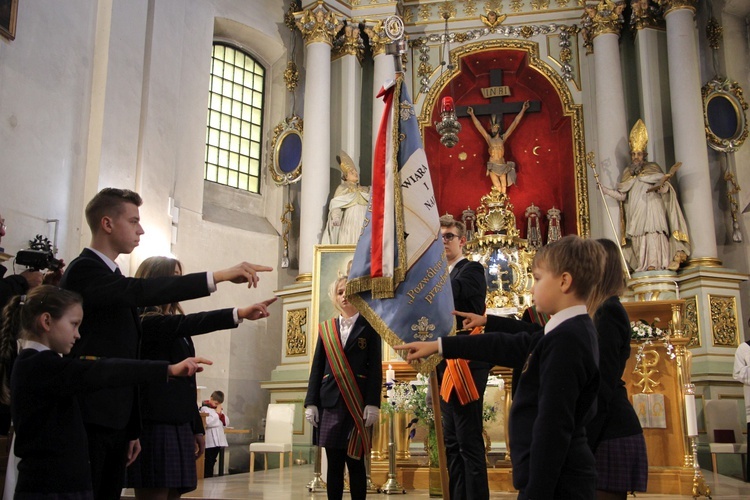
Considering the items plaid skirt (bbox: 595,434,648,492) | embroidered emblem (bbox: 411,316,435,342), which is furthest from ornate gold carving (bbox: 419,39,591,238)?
plaid skirt (bbox: 595,434,648,492)

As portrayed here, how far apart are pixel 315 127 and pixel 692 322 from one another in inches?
240

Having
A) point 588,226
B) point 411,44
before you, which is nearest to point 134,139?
point 411,44

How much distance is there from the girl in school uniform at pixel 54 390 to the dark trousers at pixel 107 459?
0.71 feet

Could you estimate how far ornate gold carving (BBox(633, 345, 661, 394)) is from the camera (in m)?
6.69

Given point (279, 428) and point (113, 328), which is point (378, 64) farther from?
point (113, 328)

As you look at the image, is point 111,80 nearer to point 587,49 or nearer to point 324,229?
point 324,229

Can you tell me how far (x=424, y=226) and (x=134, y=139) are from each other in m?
6.68

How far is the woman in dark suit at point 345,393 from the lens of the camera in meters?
4.47

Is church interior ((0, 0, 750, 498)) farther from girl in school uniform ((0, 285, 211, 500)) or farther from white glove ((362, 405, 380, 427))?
girl in school uniform ((0, 285, 211, 500))

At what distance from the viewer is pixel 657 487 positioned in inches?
259

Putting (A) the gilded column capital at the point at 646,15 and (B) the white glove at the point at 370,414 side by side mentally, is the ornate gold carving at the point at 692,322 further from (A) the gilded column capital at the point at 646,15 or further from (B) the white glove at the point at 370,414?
(B) the white glove at the point at 370,414

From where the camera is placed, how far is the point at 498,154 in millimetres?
12383

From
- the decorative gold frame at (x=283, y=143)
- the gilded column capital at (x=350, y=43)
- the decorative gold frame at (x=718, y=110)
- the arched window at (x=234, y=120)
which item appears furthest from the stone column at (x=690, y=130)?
the arched window at (x=234, y=120)

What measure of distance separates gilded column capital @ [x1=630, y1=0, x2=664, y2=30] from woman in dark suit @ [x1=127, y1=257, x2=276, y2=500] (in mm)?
10060
